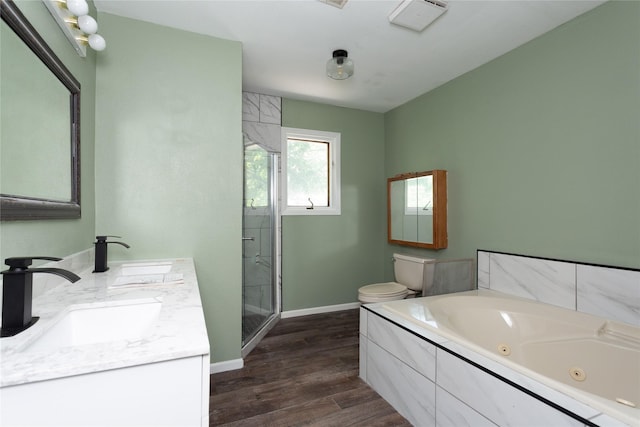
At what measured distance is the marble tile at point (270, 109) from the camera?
3371 millimetres

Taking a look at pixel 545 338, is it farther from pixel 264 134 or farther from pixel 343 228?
pixel 264 134

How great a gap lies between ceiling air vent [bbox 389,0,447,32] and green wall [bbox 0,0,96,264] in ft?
5.91

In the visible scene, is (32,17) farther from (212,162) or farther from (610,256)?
(610,256)

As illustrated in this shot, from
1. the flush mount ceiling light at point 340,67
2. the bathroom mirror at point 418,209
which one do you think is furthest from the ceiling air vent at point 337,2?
the bathroom mirror at point 418,209

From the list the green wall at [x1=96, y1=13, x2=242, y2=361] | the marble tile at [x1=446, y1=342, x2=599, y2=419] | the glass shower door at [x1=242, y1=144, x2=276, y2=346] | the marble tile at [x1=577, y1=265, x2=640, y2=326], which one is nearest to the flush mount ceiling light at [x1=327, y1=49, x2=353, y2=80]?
the green wall at [x1=96, y1=13, x2=242, y2=361]

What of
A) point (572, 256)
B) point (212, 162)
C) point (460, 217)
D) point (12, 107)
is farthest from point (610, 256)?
point (12, 107)

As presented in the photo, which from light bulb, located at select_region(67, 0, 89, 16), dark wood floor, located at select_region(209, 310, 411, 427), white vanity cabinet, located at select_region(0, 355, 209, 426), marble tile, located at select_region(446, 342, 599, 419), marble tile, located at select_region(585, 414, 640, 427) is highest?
light bulb, located at select_region(67, 0, 89, 16)

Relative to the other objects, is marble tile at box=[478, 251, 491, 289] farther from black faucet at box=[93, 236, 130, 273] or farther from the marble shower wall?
black faucet at box=[93, 236, 130, 273]

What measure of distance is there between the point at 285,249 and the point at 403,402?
2.02 m

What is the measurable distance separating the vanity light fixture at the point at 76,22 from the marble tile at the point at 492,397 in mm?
2340

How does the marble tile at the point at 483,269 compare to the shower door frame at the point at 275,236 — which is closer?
the marble tile at the point at 483,269

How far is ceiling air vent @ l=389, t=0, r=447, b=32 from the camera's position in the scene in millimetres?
1893

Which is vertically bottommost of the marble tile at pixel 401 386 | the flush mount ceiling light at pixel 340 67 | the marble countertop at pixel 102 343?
the marble tile at pixel 401 386

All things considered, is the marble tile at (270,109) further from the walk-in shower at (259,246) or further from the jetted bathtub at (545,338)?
the jetted bathtub at (545,338)
